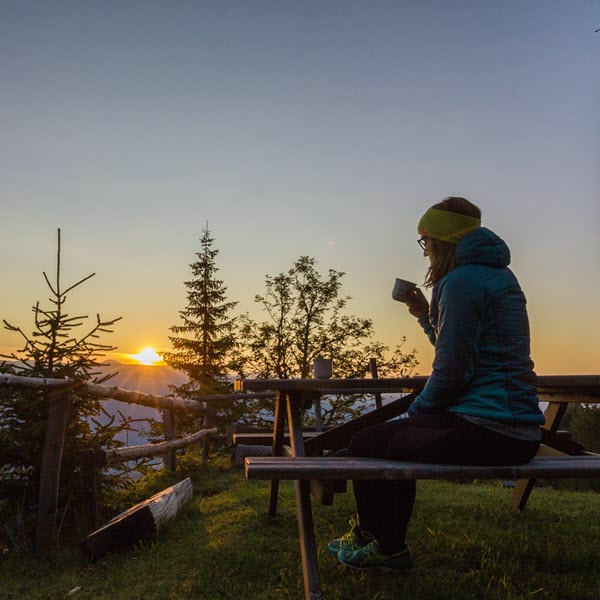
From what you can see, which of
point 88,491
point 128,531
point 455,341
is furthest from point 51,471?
point 455,341

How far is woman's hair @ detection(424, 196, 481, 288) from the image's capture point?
9.71 feet

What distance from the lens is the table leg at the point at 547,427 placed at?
448 cm

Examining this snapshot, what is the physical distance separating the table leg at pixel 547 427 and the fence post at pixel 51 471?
365 cm

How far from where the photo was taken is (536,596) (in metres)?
2.86

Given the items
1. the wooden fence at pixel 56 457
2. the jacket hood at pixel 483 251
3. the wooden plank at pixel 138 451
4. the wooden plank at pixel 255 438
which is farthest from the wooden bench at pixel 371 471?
the wooden plank at pixel 138 451

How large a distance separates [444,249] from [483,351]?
596mm

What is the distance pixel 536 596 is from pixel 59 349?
426 cm

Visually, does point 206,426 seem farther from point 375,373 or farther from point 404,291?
point 375,373

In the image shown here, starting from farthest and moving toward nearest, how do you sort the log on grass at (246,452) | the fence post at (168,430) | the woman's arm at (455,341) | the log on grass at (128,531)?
the fence post at (168,430) → the log on grass at (246,452) → the log on grass at (128,531) → the woman's arm at (455,341)

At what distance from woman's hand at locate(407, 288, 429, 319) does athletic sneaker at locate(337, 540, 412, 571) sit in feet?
4.72

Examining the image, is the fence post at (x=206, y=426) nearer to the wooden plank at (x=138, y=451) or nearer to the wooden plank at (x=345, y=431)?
the wooden plank at (x=138, y=451)

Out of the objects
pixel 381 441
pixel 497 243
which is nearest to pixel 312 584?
pixel 381 441

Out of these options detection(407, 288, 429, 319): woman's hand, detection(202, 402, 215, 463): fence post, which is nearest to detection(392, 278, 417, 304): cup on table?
detection(407, 288, 429, 319): woman's hand

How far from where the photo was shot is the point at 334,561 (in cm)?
334
